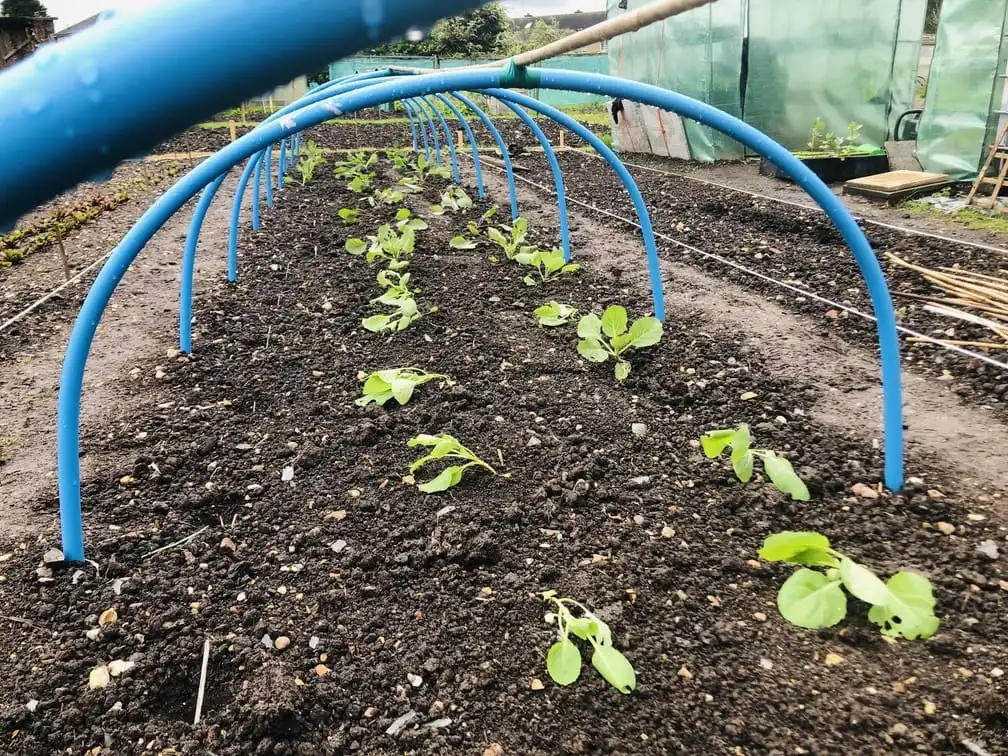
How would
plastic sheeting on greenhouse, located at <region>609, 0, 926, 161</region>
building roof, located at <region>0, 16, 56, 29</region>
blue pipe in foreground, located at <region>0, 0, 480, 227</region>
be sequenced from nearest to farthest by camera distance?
blue pipe in foreground, located at <region>0, 0, 480, 227</region>
plastic sheeting on greenhouse, located at <region>609, 0, 926, 161</region>
building roof, located at <region>0, 16, 56, 29</region>

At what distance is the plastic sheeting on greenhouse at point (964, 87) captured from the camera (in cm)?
700

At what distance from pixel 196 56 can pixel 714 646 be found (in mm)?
1868

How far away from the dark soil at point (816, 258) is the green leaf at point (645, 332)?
48.4 inches

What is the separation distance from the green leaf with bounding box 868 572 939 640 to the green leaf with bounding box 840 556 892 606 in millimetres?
40

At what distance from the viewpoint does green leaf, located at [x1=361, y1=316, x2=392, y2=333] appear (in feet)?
12.6

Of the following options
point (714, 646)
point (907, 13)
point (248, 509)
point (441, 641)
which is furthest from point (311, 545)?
point (907, 13)

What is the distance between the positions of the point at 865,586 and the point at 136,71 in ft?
6.10

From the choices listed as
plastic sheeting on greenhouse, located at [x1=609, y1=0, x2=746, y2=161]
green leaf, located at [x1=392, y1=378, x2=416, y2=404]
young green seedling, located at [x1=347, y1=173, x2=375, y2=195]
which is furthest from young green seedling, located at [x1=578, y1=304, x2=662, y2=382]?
plastic sheeting on greenhouse, located at [x1=609, y1=0, x2=746, y2=161]

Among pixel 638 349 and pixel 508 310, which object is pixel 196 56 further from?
pixel 508 310

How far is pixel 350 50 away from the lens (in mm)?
363

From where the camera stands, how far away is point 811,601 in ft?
5.87

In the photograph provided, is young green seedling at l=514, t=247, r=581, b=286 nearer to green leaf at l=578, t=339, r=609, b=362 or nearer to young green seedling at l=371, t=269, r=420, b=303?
young green seedling at l=371, t=269, r=420, b=303

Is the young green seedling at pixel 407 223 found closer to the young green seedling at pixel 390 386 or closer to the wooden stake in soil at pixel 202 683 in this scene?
the young green seedling at pixel 390 386

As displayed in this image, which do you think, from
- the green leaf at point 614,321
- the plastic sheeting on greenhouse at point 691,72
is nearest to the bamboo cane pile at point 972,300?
the green leaf at point 614,321
